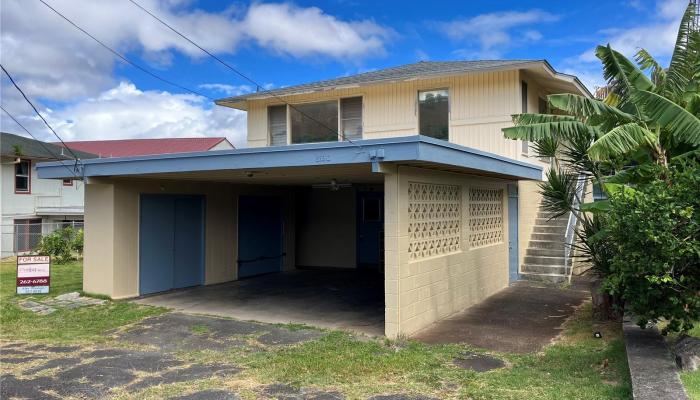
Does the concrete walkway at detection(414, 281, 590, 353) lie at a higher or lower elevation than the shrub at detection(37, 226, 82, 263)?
lower

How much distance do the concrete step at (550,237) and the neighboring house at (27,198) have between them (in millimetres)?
17834

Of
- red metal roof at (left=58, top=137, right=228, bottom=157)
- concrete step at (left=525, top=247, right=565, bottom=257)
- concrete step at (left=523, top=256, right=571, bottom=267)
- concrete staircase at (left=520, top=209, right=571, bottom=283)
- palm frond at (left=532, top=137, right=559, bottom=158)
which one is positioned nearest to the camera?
palm frond at (left=532, top=137, right=559, bottom=158)

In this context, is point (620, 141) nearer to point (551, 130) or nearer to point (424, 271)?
point (551, 130)

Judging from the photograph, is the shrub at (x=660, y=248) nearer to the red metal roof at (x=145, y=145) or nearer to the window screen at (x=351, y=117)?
the window screen at (x=351, y=117)

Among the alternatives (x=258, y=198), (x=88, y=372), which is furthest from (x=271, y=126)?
(x=88, y=372)

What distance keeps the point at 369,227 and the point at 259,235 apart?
3583 millimetres

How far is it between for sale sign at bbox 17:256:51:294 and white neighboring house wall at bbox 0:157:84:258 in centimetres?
1190

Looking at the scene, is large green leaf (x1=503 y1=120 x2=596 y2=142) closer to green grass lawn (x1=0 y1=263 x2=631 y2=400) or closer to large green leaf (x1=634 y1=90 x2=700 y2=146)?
large green leaf (x1=634 y1=90 x2=700 y2=146)

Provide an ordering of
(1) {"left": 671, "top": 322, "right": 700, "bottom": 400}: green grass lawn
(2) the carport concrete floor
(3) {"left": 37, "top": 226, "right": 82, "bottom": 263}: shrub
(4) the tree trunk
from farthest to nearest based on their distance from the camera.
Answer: (3) {"left": 37, "top": 226, "right": 82, "bottom": 263}: shrub → (2) the carport concrete floor → (4) the tree trunk → (1) {"left": 671, "top": 322, "right": 700, "bottom": 400}: green grass lawn

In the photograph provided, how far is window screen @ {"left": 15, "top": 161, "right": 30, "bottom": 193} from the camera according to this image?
23484mm

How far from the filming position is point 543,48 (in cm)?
1784

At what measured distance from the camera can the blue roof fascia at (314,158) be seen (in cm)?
708

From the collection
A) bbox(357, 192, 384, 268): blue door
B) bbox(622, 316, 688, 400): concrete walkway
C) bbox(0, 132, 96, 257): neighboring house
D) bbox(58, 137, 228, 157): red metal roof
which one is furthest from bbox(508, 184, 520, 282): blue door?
bbox(58, 137, 228, 157): red metal roof

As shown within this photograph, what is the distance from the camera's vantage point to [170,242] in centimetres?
1194
